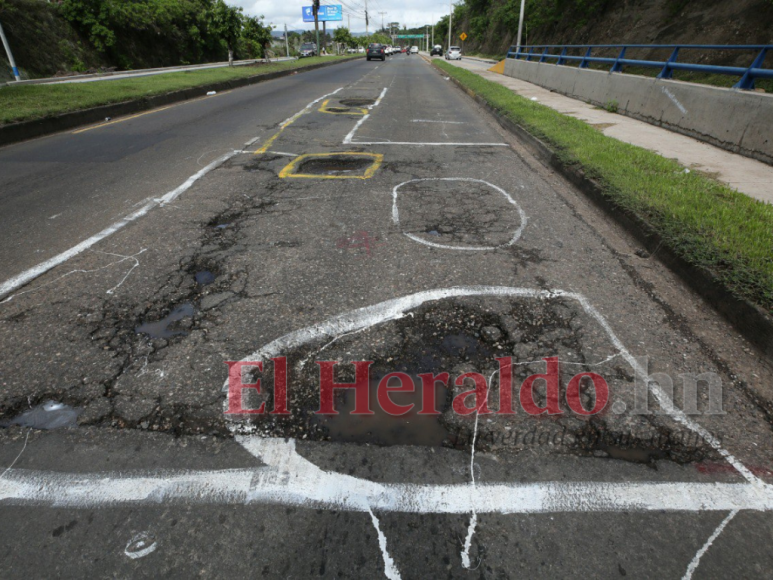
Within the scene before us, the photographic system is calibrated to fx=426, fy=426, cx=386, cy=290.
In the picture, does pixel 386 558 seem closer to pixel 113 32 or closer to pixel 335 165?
pixel 335 165

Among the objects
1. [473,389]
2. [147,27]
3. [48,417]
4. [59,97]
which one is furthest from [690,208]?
[147,27]

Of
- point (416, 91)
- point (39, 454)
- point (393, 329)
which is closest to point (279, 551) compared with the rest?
point (39, 454)

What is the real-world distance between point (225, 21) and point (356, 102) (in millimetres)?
15699

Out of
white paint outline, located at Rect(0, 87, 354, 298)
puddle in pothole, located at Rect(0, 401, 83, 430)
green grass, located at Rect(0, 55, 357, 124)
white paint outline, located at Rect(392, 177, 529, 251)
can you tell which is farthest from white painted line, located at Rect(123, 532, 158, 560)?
green grass, located at Rect(0, 55, 357, 124)

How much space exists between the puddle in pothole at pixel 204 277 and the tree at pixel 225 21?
25451 millimetres

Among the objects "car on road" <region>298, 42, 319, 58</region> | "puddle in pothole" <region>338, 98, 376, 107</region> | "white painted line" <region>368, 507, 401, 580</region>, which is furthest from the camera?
Answer: "car on road" <region>298, 42, 319, 58</region>

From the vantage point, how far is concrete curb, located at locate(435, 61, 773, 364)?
2.62 meters

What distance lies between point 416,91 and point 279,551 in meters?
17.5

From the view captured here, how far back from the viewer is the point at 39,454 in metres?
1.90

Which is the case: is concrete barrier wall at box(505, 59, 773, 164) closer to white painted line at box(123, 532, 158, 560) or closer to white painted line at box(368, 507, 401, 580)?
white painted line at box(368, 507, 401, 580)

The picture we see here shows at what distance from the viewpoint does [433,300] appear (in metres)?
3.03

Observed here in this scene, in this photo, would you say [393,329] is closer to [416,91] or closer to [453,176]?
[453,176]

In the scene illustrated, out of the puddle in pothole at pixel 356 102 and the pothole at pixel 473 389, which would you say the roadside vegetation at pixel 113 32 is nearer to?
the puddle in pothole at pixel 356 102

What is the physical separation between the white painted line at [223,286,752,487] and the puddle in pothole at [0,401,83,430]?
0.71 meters
